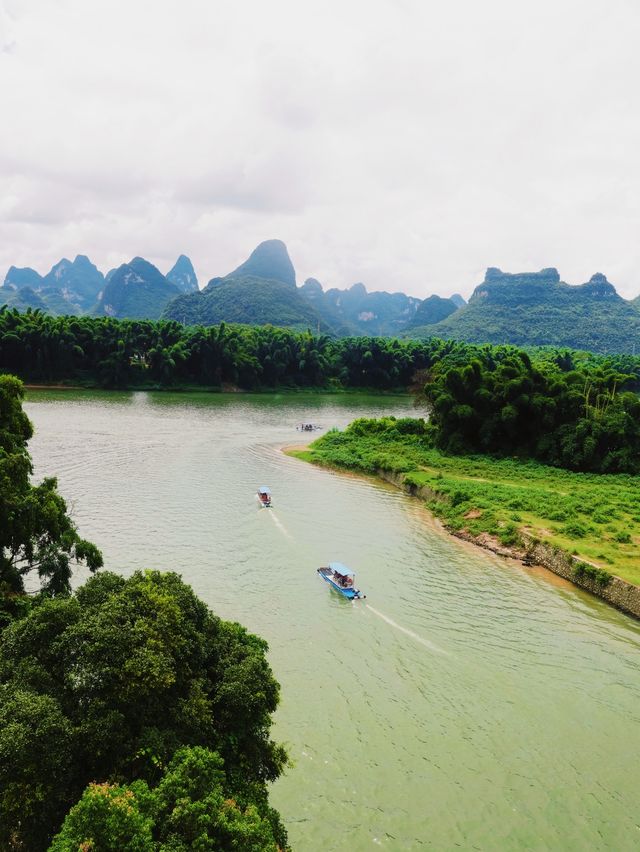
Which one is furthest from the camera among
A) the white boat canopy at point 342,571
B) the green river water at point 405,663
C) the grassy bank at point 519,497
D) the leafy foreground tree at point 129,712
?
the grassy bank at point 519,497

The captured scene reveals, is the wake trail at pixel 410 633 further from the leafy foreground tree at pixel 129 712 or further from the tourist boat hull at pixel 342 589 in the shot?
the leafy foreground tree at pixel 129 712

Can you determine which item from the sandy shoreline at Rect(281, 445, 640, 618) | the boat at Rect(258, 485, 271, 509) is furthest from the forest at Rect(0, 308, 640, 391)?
the sandy shoreline at Rect(281, 445, 640, 618)

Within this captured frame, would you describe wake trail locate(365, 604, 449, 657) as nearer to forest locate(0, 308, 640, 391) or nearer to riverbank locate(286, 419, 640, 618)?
riverbank locate(286, 419, 640, 618)

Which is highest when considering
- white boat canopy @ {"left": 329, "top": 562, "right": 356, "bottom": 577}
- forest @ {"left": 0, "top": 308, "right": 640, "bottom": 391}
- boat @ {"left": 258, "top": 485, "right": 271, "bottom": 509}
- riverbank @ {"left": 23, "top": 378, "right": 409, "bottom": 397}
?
forest @ {"left": 0, "top": 308, "right": 640, "bottom": 391}

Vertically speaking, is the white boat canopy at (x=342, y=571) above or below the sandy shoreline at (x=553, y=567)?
above

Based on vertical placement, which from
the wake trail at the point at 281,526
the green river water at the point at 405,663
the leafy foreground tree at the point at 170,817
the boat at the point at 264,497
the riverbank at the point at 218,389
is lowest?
the green river water at the point at 405,663

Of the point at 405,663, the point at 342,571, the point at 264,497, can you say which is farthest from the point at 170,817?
the point at 264,497

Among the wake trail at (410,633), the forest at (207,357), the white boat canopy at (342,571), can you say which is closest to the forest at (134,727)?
the wake trail at (410,633)
